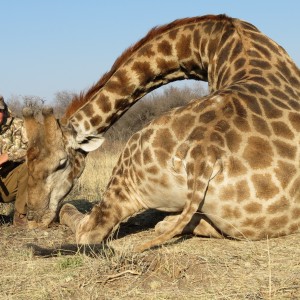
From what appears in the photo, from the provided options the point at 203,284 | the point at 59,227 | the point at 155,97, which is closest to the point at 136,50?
the point at 59,227

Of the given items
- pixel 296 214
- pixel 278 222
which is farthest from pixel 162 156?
pixel 296 214

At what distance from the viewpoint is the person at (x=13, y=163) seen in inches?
263

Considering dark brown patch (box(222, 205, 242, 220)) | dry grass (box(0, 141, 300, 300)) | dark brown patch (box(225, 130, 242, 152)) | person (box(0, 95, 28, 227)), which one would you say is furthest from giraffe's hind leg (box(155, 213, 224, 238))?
person (box(0, 95, 28, 227))

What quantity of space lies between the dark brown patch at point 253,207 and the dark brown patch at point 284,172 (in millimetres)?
262

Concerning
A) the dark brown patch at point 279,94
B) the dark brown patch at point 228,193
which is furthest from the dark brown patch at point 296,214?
the dark brown patch at point 279,94

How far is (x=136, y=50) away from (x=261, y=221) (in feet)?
10.0

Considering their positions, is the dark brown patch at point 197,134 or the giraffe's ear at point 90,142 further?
the giraffe's ear at point 90,142

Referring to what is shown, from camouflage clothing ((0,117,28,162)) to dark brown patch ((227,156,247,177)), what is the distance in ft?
9.45

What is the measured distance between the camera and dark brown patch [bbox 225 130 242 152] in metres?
4.85

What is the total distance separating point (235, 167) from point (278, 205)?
0.47 m

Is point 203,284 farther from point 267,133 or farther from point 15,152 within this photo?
point 15,152

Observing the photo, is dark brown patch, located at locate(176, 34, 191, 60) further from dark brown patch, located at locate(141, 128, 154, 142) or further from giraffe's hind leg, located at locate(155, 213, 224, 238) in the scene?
giraffe's hind leg, located at locate(155, 213, 224, 238)

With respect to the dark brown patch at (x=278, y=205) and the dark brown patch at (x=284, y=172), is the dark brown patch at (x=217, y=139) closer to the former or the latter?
the dark brown patch at (x=284, y=172)

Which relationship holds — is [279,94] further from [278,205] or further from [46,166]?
[46,166]
